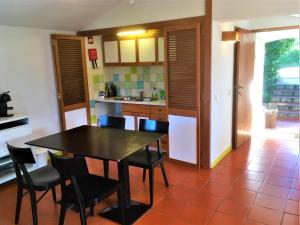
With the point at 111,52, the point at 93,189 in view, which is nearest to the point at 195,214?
the point at 93,189

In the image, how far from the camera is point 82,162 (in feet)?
6.77

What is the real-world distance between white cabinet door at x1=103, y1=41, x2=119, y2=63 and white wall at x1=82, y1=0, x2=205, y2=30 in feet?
1.59

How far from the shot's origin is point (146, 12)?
3814 millimetres

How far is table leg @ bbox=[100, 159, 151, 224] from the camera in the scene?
2551 millimetres

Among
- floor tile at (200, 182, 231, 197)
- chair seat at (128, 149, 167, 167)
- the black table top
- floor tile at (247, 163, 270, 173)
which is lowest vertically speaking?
floor tile at (200, 182, 231, 197)

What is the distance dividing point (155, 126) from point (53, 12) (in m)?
2.10

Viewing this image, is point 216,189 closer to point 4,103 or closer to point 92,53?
point 4,103

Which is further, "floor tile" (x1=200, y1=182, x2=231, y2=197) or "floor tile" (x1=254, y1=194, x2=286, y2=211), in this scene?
"floor tile" (x1=200, y1=182, x2=231, y2=197)

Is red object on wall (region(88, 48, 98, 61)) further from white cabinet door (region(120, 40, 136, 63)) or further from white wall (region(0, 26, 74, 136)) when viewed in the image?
white wall (region(0, 26, 74, 136))

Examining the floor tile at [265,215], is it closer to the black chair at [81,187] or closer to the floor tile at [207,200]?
the floor tile at [207,200]

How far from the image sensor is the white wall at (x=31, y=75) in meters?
3.59

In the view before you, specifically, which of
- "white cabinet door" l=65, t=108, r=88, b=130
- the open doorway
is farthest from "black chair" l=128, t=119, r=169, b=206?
the open doorway

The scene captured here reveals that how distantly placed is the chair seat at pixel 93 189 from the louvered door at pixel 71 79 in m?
2.10

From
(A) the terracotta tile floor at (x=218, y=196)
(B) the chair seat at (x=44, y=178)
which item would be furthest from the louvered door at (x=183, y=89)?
(B) the chair seat at (x=44, y=178)
